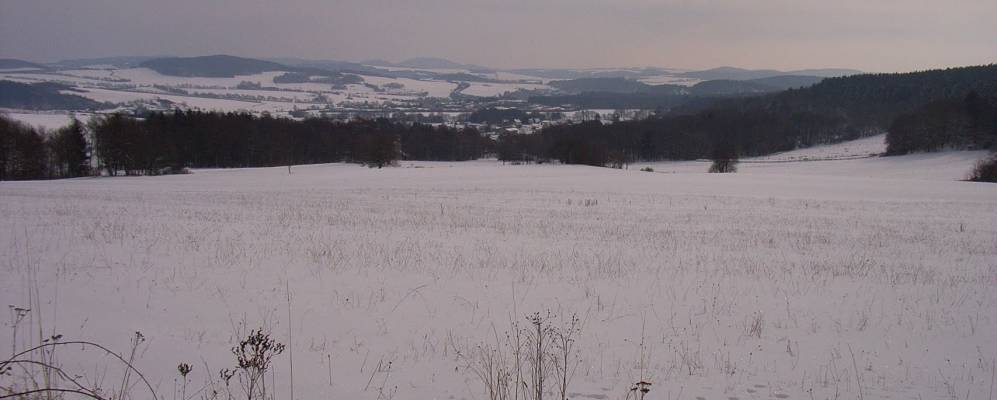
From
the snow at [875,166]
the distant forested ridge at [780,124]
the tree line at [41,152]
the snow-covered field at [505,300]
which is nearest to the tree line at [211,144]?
the tree line at [41,152]

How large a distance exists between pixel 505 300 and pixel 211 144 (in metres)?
85.0

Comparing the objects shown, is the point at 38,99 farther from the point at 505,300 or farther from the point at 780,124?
the point at 780,124

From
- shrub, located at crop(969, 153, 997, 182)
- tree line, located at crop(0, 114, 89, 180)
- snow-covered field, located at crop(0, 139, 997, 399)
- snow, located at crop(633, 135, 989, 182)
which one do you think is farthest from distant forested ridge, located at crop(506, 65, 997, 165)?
snow-covered field, located at crop(0, 139, 997, 399)

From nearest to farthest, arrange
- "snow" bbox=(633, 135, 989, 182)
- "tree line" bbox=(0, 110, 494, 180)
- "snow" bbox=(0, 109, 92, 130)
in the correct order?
"tree line" bbox=(0, 110, 494, 180), "snow" bbox=(633, 135, 989, 182), "snow" bbox=(0, 109, 92, 130)

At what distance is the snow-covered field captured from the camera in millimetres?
4973

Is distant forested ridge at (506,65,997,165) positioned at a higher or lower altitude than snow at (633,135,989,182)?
higher

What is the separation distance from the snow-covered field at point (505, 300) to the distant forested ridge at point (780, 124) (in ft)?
257

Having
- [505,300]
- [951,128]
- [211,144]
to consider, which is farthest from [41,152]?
[951,128]

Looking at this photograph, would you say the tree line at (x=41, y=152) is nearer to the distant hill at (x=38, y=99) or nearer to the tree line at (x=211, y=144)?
the tree line at (x=211, y=144)

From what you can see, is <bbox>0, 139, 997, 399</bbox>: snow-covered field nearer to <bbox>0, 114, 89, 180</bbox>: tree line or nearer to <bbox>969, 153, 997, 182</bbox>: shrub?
<bbox>969, 153, 997, 182</bbox>: shrub

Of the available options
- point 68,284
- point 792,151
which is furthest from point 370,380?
point 792,151

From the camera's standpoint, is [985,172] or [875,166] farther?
[875,166]

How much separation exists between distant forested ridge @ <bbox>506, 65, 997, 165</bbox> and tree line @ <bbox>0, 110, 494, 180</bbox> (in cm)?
2196

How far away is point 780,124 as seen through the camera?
13138 cm
